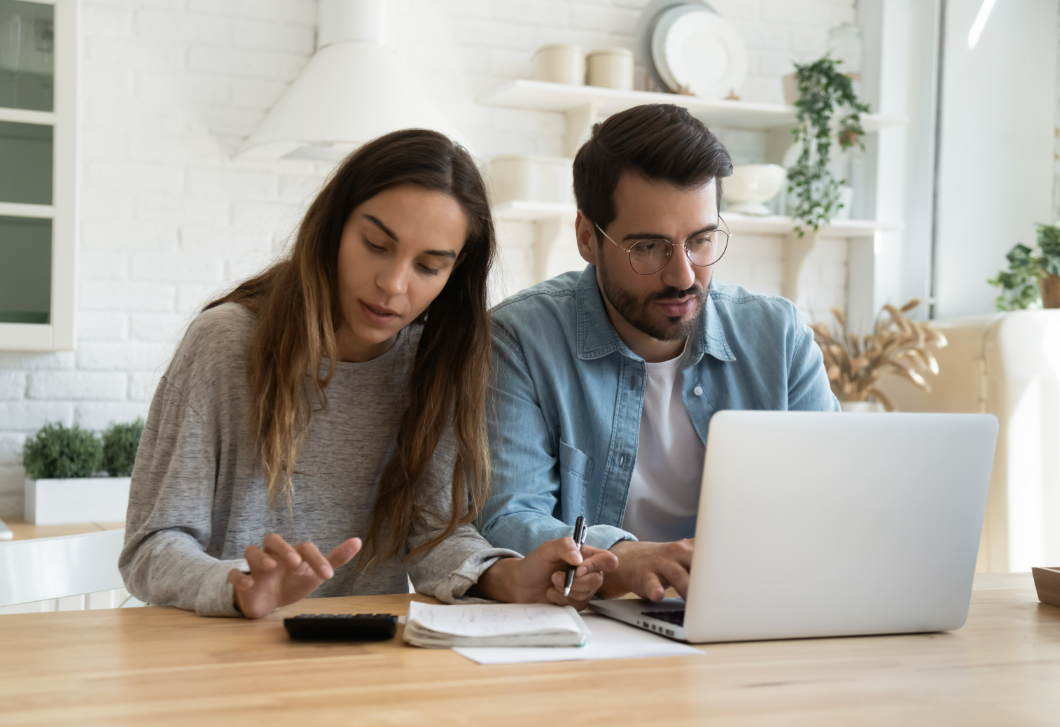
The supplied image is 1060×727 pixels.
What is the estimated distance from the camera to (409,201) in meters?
1.31

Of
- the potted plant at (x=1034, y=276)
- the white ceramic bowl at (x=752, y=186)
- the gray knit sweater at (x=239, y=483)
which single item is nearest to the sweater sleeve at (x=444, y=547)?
the gray knit sweater at (x=239, y=483)

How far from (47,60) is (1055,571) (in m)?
2.36

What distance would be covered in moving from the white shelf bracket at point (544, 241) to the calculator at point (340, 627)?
6.91ft

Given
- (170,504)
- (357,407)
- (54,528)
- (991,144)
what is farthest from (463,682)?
(991,144)

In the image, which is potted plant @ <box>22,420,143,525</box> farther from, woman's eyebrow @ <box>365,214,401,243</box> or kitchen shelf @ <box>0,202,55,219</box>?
woman's eyebrow @ <box>365,214,401,243</box>

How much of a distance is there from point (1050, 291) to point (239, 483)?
249 cm

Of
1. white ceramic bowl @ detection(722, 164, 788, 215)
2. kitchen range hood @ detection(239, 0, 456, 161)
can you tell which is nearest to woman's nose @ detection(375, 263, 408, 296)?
Answer: kitchen range hood @ detection(239, 0, 456, 161)

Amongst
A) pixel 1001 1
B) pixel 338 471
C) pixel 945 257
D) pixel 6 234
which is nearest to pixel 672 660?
pixel 338 471

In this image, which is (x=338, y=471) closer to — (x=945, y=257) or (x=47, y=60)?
(x=47, y=60)

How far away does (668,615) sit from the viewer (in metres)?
1.05

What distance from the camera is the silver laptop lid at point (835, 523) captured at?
939 millimetres

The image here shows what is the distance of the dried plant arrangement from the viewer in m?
2.93

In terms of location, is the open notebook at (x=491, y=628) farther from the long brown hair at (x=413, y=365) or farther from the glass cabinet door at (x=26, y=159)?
the glass cabinet door at (x=26, y=159)

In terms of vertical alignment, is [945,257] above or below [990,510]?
above
